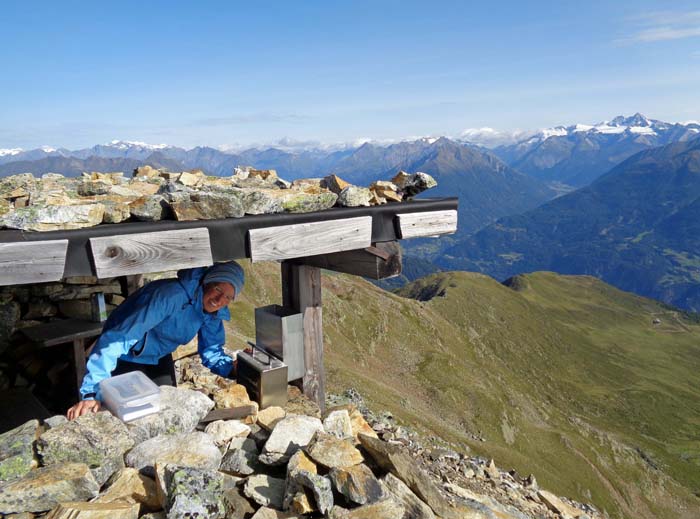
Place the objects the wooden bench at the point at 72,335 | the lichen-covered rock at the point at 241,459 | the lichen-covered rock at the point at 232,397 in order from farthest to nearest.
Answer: the wooden bench at the point at 72,335 → the lichen-covered rock at the point at 232,397 → the lichen-covered rock at the point at 241,459

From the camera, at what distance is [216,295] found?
714cm

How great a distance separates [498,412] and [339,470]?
70386 millimetres

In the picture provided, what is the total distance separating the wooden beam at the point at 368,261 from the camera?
7.47 m

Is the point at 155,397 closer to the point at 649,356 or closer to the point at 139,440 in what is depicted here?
the point at 139,440

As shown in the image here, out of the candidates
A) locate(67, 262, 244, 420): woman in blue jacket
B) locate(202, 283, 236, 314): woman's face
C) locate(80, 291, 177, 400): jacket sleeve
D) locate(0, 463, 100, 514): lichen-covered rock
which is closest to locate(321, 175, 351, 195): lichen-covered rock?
locate(67, 262, 244, 420): woman in blue jacket

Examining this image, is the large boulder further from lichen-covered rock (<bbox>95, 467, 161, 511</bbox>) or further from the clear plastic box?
the clear plastic box

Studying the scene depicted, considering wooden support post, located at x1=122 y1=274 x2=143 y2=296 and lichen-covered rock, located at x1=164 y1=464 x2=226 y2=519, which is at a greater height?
wooden support post, located at x1=122 y1=274 x2=143 y2=296

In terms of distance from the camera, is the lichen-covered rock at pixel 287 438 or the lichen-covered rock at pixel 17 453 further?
the lichen-covered rock at pixel 287 438

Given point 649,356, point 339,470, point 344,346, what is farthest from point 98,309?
point 649,356

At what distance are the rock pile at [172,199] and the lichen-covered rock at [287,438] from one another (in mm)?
2591

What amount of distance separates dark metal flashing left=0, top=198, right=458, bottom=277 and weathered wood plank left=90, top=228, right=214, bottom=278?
70mm

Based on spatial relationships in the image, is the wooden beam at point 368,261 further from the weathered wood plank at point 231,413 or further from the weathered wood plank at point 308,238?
the weathered wood plank at point 231,413

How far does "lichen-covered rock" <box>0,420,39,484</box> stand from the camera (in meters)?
5.12

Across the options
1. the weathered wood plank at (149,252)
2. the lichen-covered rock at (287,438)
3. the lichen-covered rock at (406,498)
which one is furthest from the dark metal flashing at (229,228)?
the lichen-covered rock at (406,498)
